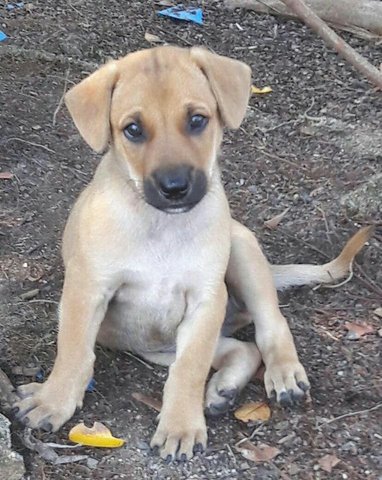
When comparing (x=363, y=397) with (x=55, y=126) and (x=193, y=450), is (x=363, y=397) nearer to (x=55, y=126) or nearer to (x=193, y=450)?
(x=193, y=450)

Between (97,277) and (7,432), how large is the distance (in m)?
0.75

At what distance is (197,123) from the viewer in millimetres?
4473

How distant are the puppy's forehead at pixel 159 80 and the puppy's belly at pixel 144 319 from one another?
2.71ft

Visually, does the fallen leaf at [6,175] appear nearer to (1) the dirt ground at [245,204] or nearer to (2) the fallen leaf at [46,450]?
(1) the dirt ground at [245,204]

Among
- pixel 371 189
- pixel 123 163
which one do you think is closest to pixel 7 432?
pixel 123 163

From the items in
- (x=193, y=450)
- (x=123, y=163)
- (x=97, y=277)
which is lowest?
(x=193, y=450)

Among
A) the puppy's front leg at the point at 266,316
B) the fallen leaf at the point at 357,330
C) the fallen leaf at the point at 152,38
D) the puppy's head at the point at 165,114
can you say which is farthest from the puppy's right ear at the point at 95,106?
the fallen leaf at the point at 152,38

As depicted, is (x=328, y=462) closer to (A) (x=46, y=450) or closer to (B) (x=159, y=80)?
(A) (x=46, y=450)

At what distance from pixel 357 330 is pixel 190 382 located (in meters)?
1.16

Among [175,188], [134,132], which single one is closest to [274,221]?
[134,132]

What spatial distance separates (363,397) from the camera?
4.91m

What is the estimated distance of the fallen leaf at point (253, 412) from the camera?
15.7 feet

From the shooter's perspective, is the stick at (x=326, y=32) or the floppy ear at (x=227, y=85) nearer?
the stick at (x=326, y=32)

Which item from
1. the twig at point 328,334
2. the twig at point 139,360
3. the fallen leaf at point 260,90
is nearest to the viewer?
the twig at point 139,360
